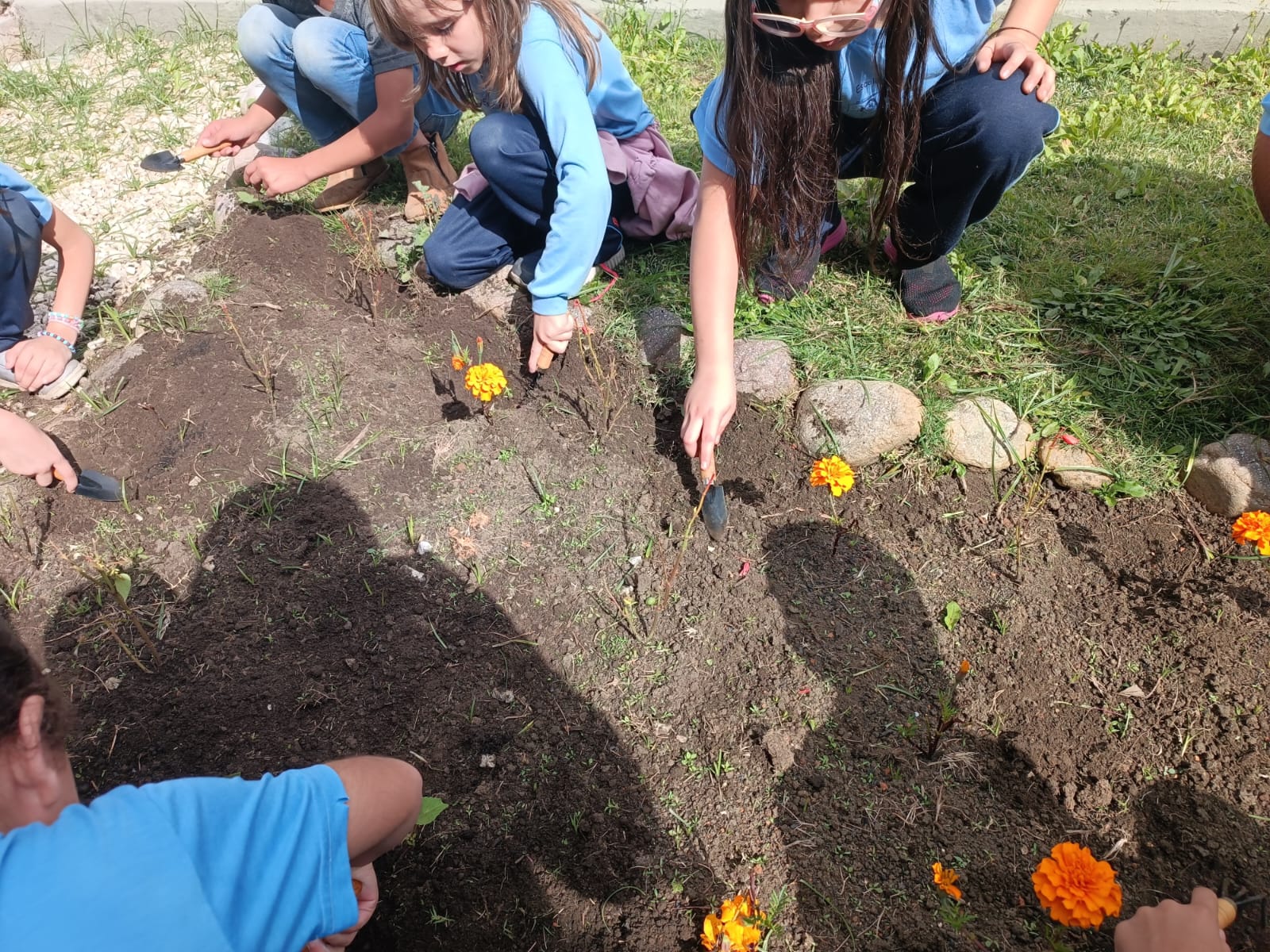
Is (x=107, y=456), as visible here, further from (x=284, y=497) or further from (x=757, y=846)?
(x=757, y=846)

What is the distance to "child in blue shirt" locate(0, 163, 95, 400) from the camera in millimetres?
2582

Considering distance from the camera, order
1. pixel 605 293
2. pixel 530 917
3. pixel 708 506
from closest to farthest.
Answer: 1. pixel 530 917
2. pixel 708 506
3. pixel 605 293

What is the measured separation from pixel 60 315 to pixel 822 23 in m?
2.58

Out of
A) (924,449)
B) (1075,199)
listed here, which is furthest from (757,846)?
(1075,199)

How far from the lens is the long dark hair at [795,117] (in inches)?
71.4

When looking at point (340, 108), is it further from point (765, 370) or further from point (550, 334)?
point (765, 370)

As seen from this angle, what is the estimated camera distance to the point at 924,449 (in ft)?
7.29

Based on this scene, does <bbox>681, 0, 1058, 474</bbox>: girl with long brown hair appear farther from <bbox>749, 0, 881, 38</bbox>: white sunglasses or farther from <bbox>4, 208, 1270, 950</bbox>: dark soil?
<bbox>4, 208, 1270, 950</bbox>: dark soil

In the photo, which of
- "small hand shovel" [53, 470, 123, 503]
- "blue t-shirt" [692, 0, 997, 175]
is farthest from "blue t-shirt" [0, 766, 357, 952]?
"blue t-shirt" [692, 0, 997, 175]

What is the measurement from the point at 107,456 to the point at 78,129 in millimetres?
2669

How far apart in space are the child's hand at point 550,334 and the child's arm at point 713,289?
495mm

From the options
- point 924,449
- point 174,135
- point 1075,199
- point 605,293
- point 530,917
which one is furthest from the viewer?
point 174,135

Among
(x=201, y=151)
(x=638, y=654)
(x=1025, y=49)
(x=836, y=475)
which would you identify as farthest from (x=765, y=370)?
(x=201, y=151)

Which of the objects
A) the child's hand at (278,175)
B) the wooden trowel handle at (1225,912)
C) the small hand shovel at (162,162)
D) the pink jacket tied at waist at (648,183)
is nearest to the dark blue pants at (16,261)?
the child's hand at (278,175)
